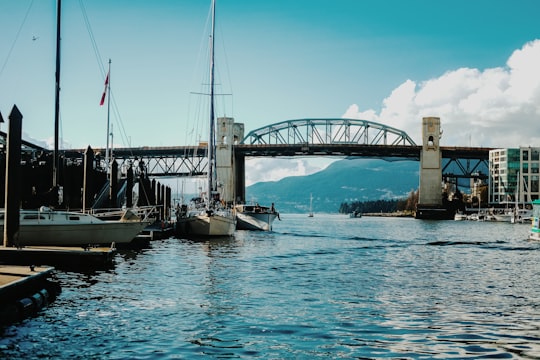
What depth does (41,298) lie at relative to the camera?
17844mm

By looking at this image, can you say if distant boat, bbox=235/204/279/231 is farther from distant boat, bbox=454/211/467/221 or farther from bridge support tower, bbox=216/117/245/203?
distant boat, bbox=454/211/467/221

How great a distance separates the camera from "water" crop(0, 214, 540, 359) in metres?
13.3

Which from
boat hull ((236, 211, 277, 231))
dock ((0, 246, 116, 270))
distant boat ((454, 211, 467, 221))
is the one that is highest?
dock ((0, 246, 116, 270))

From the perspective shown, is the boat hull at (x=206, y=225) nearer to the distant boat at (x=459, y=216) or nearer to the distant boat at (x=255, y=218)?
the distant boat at (x=255, y=218)

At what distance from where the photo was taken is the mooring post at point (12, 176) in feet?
76.9

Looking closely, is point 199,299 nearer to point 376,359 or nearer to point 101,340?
point 101,340

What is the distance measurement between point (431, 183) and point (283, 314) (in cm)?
14882

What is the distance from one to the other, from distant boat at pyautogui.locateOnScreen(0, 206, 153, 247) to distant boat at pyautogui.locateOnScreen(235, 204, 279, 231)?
44.8 m

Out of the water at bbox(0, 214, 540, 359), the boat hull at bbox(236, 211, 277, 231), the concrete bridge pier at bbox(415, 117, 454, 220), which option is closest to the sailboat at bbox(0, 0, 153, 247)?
the water at bbox(0, 214, 540, 359)

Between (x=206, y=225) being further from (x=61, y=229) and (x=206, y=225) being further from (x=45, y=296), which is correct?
(x=45, y=296)

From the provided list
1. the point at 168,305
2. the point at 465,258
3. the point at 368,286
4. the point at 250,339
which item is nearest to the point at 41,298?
the point at 168,305

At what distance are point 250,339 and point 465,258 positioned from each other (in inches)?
1080

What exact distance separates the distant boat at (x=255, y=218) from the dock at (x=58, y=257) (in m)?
51.6

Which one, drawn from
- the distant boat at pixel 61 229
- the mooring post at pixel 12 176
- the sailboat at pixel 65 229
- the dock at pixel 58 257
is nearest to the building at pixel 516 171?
the sailboat at pixel 65 229
